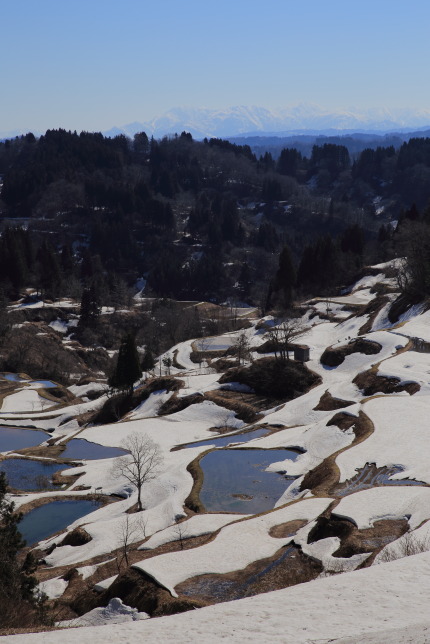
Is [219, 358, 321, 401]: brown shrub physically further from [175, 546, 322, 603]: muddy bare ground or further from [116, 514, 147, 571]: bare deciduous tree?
[175, 546, 322, 603]: muddy bare ground

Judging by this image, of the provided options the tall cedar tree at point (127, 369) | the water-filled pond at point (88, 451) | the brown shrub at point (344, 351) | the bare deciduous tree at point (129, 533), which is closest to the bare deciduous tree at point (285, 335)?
the brown shrub at point (344, 351)

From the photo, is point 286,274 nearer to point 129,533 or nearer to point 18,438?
point 18,438

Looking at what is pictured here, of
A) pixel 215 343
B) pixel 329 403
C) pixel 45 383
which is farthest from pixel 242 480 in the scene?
pixel 45 383

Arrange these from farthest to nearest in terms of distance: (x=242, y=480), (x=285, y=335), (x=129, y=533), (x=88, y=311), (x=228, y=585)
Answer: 1. (x=88, y=311)
2. (x=285, y=335)
3. (x=242, y=480)
4. (x=129, y=533)
5. (x=228, y=585)

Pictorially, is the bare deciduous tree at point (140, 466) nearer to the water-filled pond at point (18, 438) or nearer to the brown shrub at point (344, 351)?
the water-filled pond at point (18, 438)

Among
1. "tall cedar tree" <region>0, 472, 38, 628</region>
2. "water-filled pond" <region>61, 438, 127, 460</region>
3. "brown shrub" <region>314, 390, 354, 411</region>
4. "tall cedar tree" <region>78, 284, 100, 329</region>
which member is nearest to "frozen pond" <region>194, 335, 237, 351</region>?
"tall cedar tree" <region>78, 284, 100, 329</region>

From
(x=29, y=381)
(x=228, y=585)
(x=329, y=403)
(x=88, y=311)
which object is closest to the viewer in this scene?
(x=228, y=585)
